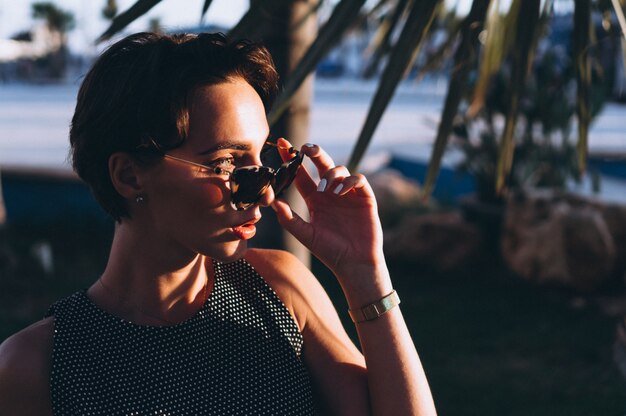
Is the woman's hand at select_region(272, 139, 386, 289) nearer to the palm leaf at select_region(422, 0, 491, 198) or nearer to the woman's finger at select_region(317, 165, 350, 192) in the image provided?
the woman's finger at select_region(317, 165, 350, 192)

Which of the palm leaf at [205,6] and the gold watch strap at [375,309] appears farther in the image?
the palm leaf at [205,6]

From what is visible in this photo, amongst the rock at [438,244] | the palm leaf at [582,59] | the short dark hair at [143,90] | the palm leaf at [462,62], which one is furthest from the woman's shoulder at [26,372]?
the rock at [438,244]

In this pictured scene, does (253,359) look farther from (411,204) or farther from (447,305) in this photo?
(411,204)

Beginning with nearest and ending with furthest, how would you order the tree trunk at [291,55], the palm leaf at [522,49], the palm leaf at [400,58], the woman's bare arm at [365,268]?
the woman's bare arm at [365,268], the palm leaf at [400,58], the palm leaf at [522,49], the tree trunk at [291,55]

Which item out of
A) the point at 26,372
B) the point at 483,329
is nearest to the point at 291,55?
the point at 26,372

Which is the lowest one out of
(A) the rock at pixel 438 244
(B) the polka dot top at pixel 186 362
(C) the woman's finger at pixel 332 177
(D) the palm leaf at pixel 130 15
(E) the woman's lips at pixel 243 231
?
(A) the rock at pixel 438 244

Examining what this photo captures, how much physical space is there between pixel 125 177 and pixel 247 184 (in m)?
0.22

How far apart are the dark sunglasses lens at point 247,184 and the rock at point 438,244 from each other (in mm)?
4793

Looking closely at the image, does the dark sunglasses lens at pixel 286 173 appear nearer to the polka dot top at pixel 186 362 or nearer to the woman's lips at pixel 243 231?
the woman's lips at pixel 243 231

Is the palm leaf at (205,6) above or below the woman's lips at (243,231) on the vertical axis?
above

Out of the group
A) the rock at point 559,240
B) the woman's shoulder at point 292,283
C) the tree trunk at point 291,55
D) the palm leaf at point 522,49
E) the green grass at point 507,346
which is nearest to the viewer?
the woman's shoulder at point 292,283

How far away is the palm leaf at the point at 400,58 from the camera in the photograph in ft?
6.15

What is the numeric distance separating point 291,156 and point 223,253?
0.29 meters

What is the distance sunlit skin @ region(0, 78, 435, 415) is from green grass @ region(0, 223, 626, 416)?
2.41 meters
